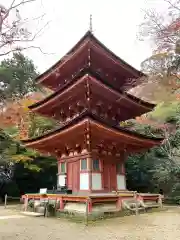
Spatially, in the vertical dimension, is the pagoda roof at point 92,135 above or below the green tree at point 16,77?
below

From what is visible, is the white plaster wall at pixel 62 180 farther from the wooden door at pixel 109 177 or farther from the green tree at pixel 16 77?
the green tree at pixel 16 77

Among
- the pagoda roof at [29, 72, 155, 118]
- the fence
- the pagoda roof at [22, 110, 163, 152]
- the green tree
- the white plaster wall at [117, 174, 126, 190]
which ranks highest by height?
the green tree

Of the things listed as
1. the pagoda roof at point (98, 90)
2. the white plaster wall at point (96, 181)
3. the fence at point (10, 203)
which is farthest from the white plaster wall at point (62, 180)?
the pagoda roof at point (98, 90)

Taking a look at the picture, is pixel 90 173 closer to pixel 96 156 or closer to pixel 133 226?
pixel 96 156

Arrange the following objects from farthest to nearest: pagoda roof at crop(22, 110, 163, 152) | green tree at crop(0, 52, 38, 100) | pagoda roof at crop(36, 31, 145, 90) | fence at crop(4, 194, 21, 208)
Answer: green tree at crop(0, 52, 38, 100) < fence at crop(4, 194, 21, 208) < pagoda roof at crop(36, 31, 145, 90) < pagoda roof at crop(22, 110, 163, 152)

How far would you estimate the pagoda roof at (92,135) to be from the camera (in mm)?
11070

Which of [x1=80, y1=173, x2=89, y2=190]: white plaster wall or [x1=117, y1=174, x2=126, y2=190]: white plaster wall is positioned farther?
[x1=117, y1=174, x2=126, y2=190]: white plaster wall

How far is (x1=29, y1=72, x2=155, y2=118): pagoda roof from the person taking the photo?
40.5 ft

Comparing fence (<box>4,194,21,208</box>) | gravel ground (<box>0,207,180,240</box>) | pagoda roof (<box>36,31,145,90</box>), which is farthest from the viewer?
fence (<box>4,194,21,208</box>)

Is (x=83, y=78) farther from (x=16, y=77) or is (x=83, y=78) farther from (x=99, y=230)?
(x=16, y=77)

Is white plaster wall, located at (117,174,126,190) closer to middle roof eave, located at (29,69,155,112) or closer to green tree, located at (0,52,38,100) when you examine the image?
middle roof eave, located at (29,69,155,112)

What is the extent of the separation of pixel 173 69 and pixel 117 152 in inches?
233

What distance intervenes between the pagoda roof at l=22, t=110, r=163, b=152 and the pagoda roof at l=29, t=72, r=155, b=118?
212cm

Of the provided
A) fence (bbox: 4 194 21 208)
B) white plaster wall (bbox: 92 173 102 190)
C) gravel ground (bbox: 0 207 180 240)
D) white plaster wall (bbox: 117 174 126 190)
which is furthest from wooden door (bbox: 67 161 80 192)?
fence (bbox: 4 194 21 208)
